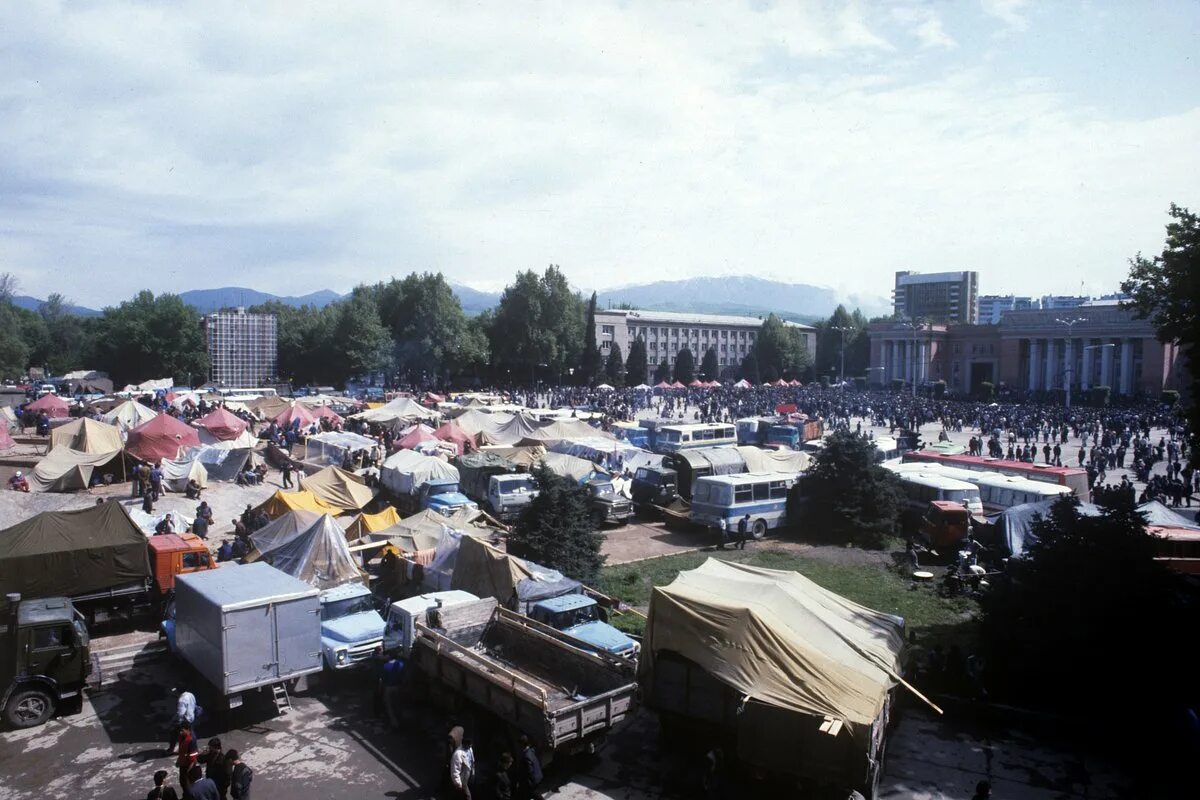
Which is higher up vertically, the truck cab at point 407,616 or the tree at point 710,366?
the tree at point 710,366

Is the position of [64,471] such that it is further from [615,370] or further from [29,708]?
[615,370]

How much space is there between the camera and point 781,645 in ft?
30.0

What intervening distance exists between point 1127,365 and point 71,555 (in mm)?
83524

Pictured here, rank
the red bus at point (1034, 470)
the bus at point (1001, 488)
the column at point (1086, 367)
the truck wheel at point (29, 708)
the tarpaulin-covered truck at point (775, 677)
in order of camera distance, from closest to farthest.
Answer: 1. the tarpaulin-covered truck at point (775, 677)
2. the truck wheel at point (29, 708)
3. the bus at point (1001, 488)
4. the red bus at point (1034, 470)
5. the column at point (1086, 367)

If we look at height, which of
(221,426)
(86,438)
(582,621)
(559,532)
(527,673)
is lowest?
(527,673)

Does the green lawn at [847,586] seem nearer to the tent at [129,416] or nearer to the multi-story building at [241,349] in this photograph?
the tent at [129,416]

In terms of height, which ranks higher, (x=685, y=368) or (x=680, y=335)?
(x=680, y=335)

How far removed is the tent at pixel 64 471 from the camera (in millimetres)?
25672

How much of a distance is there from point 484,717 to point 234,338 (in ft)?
237

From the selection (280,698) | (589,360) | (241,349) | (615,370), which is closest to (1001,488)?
(280,698)

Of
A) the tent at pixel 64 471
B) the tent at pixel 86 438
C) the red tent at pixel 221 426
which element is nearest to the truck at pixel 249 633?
the tent at pixel 64 471

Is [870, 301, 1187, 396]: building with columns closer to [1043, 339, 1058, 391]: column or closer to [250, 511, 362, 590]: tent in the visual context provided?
[1043, 339, 1058, 391]: column

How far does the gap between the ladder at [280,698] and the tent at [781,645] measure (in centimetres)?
520

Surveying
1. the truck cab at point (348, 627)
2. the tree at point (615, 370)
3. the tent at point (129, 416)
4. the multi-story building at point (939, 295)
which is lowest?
the truck cab at point (348, 627)
